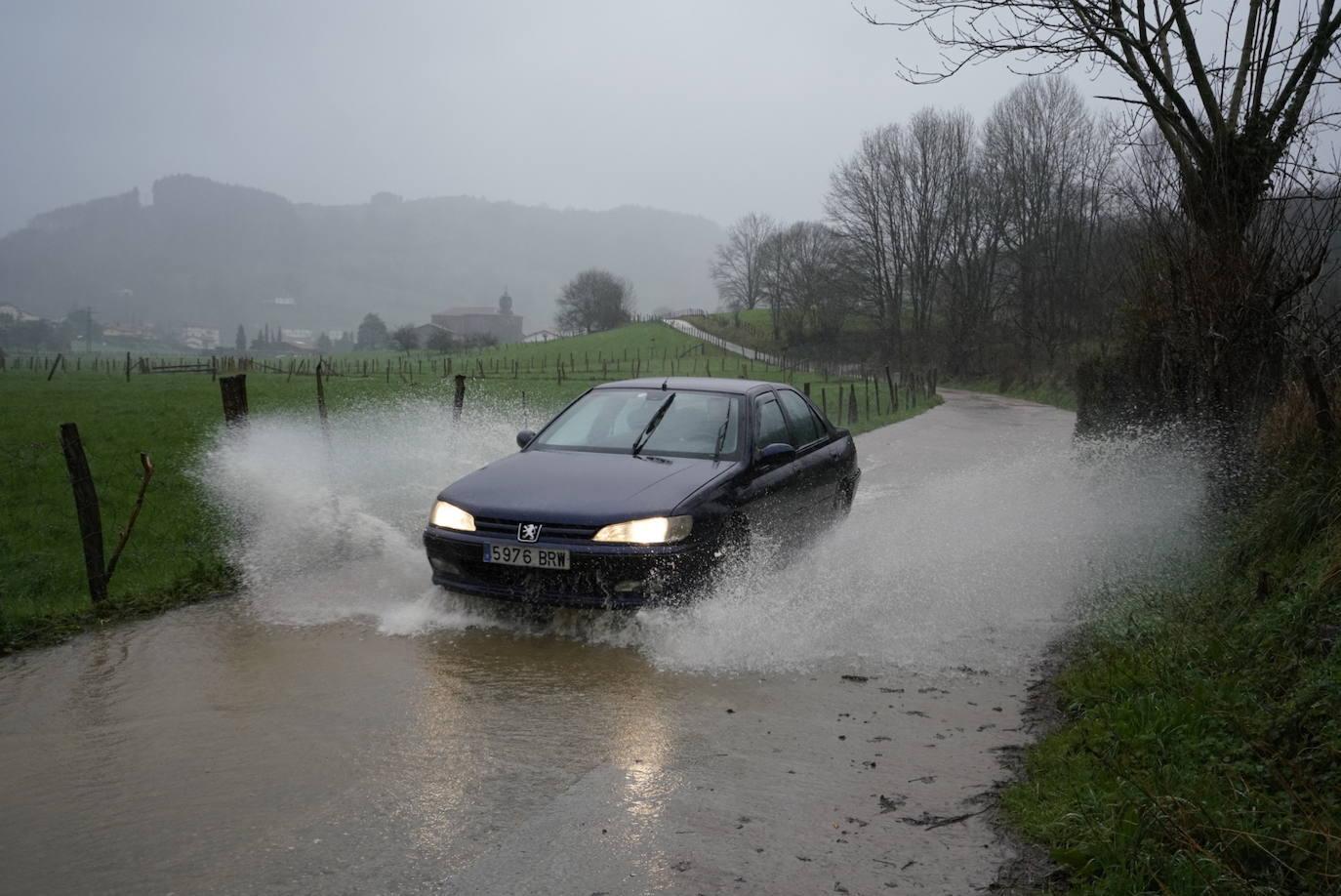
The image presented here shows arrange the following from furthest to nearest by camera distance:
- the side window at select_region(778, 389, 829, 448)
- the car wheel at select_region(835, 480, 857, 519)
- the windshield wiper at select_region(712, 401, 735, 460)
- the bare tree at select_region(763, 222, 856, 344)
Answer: the bare tree at select_region(763, 222, 856, 344) → the car wheel at select_region(835, 480, 857, 519) → the side window at select_region(778, 389, 829, 448) → the windshield wiper at select_region(712, 401, 735, 460)

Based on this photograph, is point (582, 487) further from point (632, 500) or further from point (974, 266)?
point (974, 266)

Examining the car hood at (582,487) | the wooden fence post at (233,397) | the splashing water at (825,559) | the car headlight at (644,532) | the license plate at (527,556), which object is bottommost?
the splashing water at (825,559)

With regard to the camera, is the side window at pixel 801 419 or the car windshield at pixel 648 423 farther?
the side window at pixel 801 419

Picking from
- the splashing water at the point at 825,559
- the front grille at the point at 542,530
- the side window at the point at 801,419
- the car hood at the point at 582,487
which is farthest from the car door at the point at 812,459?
the front grille at the point at 542,530

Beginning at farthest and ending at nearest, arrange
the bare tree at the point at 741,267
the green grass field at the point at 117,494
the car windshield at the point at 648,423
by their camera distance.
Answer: the bare tree at the point at 741,267
the green grass field at the point at 117,494
the car windshield at the point at 648,423

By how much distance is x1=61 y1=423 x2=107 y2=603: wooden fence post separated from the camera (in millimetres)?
7730

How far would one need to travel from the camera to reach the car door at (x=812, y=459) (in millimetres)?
8055

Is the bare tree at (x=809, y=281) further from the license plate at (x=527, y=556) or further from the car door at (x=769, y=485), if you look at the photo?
the license plate at (x=527, y=556)

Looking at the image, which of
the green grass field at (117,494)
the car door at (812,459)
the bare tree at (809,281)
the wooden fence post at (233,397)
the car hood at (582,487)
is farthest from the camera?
the bare tree at (809,281)

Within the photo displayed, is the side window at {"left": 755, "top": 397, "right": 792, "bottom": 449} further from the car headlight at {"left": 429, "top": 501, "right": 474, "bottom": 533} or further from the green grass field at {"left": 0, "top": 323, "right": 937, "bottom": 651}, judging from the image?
the green grass field at {"left": 0, "top": 323, "right": 937, "bottom": 651}

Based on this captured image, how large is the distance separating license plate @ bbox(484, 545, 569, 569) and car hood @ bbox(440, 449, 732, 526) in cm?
19

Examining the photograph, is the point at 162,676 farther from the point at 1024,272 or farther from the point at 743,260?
the point at 743,260

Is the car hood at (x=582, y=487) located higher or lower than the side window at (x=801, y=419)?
lower

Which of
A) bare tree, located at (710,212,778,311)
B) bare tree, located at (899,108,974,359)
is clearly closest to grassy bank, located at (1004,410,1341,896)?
bare tree, located at (899,108,974,359)
